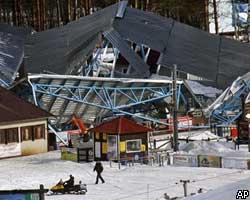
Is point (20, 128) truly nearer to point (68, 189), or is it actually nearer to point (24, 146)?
point (24, 146)

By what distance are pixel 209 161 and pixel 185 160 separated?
1.46 meters

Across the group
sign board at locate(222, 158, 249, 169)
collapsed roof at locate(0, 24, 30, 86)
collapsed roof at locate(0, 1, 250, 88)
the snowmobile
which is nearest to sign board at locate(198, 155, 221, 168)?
sign board at locate(222, 158, 249, 169)

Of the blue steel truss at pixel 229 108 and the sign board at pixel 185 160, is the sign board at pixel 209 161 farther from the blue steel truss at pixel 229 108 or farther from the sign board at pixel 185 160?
the blue steel truss at pixel 229 108

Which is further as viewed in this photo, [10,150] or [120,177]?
[10,150]

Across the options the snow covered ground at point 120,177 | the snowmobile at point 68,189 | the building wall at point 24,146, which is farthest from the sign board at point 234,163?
the building wall at point 24,146

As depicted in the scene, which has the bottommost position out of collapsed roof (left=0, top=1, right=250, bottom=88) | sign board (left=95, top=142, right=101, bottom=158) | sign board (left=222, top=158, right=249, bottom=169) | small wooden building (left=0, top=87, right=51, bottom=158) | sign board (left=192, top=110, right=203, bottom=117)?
sign board (left=222, top=158, right=249, bottom=169)

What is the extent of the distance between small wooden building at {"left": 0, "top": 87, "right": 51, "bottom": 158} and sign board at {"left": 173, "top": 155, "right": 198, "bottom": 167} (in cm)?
1043

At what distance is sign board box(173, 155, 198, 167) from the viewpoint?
31.8 m

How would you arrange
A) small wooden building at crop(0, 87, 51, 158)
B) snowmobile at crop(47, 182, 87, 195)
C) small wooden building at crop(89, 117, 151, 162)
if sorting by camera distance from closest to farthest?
1. snowmobile at crop(47, 182, 87, 195)
2. small wooden building at crop(89, 117, 151, 162)
3. small wooden building at crop(0, 87, 51, 158)

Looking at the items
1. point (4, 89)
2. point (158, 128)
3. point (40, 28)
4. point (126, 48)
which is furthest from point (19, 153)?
point (40, 28)

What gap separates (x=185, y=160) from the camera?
1265 inches

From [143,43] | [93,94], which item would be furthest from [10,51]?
[143,43]

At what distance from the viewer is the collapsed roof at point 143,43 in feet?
164

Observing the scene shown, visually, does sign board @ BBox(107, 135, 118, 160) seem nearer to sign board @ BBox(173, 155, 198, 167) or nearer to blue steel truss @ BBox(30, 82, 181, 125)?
sign board @ BBox(173, 155, 198, 167)
